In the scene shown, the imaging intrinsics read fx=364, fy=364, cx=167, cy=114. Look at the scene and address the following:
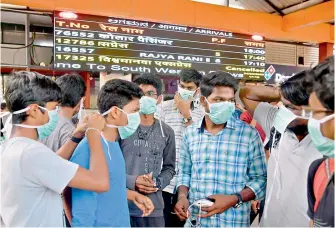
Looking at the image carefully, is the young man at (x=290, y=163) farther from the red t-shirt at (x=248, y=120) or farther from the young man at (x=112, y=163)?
the red t-shirt at (x=248, y=120)

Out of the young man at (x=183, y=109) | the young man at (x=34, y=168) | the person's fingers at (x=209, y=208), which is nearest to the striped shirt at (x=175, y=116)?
the young man at (x=183, y=109)

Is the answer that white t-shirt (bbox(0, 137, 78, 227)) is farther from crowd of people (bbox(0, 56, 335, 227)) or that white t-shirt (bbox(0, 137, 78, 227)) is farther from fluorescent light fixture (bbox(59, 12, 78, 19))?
fluorescent light fixture (bbox(59, 12, 78, 19))

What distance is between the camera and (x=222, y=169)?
5.60ft

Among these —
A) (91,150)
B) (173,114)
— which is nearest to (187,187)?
(91,150)

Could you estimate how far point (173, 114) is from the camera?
9.14 ft

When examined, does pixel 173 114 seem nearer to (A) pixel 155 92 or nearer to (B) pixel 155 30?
(A) pixel 155 92

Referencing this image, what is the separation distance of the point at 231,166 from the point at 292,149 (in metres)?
0.29

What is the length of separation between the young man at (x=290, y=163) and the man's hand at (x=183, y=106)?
1.05 m

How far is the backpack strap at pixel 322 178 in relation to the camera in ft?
3.64

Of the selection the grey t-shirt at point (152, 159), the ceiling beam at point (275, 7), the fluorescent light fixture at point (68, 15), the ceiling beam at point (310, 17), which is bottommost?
the grey t-shirt at point (152, 159)

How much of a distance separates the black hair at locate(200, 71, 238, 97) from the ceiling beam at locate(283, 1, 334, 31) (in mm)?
3357

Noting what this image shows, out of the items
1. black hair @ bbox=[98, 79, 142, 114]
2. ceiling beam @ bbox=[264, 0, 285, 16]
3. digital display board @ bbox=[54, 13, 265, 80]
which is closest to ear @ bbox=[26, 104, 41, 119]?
black hair @ bbox=[98, 79, 142, 114]

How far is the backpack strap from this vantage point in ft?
3.64

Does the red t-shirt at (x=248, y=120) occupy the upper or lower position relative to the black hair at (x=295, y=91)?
lower
